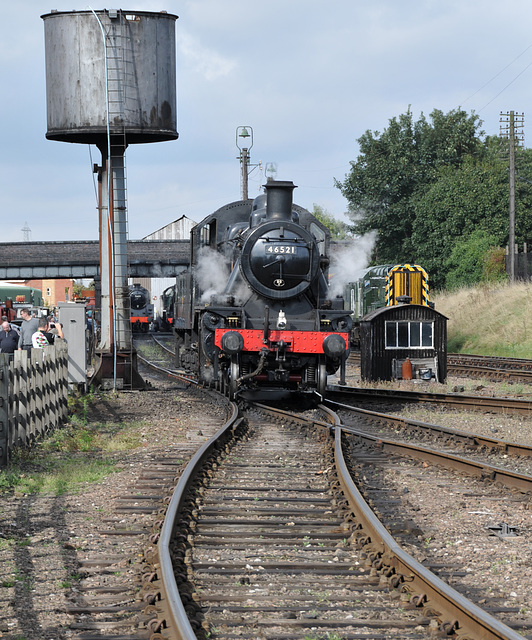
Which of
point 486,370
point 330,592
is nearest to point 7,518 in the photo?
point 330,592

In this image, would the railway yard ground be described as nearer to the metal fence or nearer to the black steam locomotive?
the metal fence

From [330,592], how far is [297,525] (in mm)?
1589

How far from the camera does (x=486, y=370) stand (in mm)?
21156

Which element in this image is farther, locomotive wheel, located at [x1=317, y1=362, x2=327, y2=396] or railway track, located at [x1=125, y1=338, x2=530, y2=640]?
locomotive wheel, located at [x1=317, y1=362, x2=327, y2=396]

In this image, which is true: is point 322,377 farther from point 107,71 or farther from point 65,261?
point 65,261

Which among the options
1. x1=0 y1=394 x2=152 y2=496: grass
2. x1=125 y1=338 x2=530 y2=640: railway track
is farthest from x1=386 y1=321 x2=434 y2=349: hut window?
x1=125 y1=338 x2=530 y2=640: railway track

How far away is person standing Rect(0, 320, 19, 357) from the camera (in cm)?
1359

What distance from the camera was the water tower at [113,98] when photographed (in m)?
18.4

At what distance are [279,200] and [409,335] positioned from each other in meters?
6.15

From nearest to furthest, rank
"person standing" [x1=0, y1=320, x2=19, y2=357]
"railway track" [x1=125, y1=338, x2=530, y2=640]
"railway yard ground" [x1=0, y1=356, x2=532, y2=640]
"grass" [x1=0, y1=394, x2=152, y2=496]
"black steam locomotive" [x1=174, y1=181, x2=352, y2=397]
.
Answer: "railway track" [x1=125, y1=338, x2=530, y2=640] → "railway yard ground" [x1=0, y1=356, x2=532, y2=640] → "grass" [x1=0, y1=394, x2=152, y2=496] → "person standing" [x1=0, y1=320, x2=19, y2=357] → "black steam locomotive" [x1=174, y1=181, x2=352, y2=397]

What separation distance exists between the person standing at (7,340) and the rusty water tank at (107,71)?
20.2ft

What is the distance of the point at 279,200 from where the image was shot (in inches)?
598

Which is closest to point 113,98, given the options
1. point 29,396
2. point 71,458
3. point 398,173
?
point 29,396

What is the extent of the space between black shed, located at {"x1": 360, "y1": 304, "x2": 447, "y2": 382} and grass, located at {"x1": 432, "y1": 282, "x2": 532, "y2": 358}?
8248 mm
